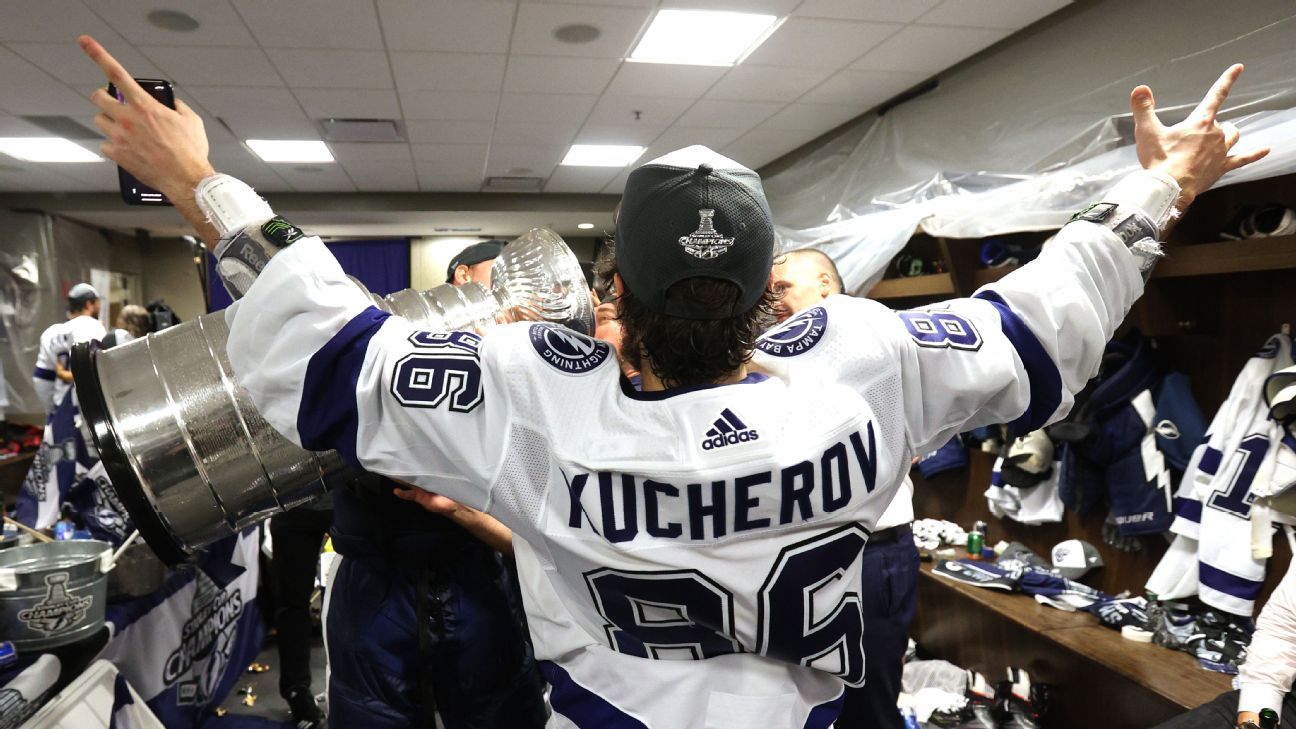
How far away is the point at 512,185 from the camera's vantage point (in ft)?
23.3

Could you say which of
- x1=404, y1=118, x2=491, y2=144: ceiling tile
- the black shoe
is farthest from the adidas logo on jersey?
x1=404, y1=118, x2=491, y2=144: ceiling tile

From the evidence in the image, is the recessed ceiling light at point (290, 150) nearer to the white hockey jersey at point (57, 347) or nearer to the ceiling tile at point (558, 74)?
the white hockey jersey at point (57, 347)

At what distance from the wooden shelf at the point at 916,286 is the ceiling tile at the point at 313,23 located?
2.69 metres

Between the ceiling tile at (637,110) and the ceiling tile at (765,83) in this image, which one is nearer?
the ceiling tile at (765,83)

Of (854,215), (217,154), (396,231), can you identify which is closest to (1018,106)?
(854,215)

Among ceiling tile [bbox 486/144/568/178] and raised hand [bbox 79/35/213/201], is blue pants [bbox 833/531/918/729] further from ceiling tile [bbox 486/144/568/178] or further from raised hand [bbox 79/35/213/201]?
ceiling tile [bbox 486/144/568/178]

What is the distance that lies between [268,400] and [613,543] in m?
0.41

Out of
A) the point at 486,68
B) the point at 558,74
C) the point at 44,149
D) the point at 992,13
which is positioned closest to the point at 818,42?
the point at 992,13

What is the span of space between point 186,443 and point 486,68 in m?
3.23

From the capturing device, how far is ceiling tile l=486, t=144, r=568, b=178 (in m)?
5.65

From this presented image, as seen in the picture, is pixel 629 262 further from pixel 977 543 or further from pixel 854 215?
pixel 854 215

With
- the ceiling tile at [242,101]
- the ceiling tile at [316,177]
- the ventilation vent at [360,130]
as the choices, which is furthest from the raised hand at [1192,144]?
the ceiling tile at [316,177]

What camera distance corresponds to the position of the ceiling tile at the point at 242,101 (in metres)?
4.12

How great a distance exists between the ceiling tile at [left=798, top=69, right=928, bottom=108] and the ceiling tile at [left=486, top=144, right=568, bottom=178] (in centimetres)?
211
